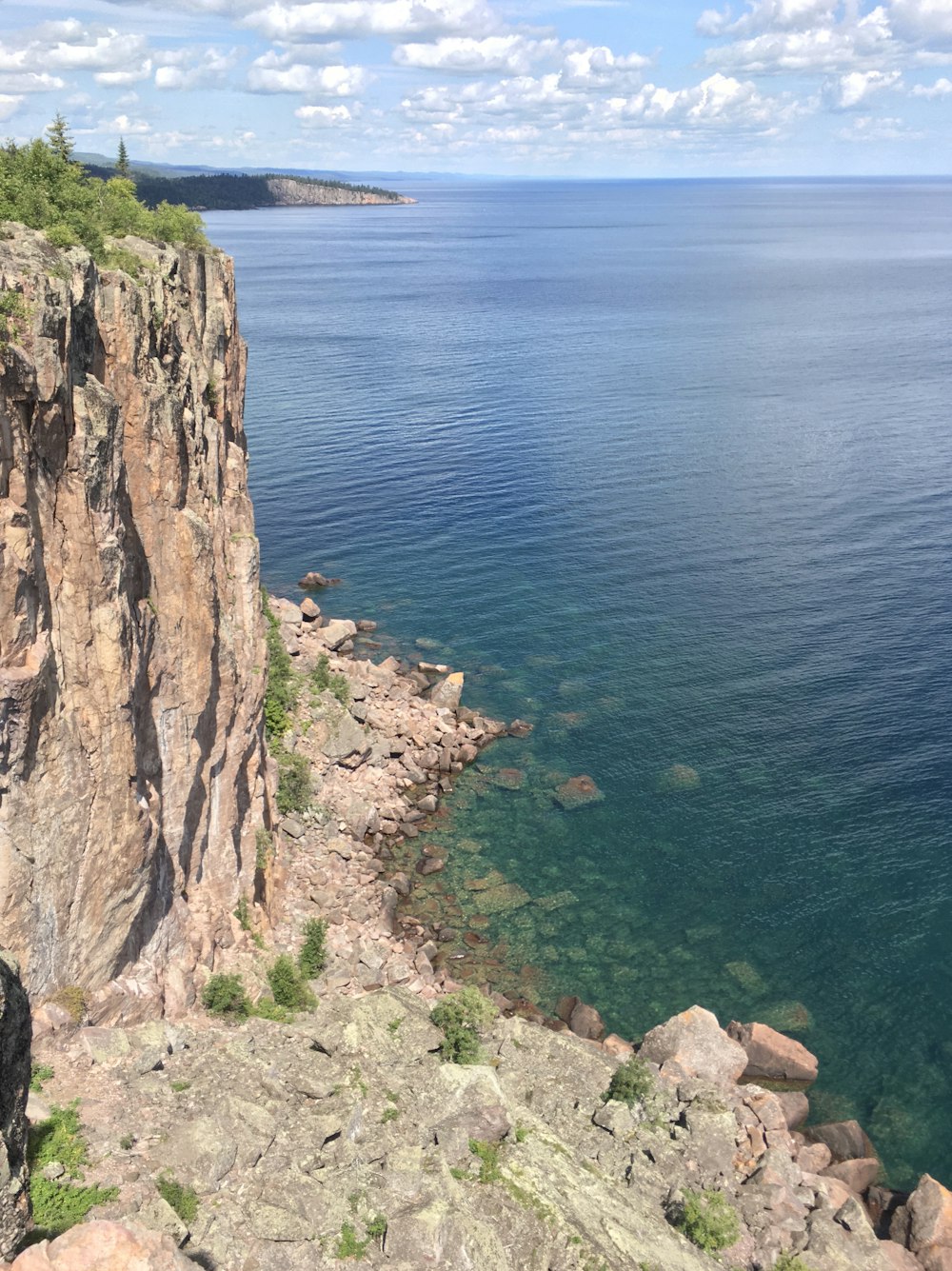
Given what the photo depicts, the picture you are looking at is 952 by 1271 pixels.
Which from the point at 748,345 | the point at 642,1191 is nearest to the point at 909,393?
the point at 748,345

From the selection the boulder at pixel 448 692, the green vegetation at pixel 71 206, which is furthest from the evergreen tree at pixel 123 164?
the boulder at pixel 448 692

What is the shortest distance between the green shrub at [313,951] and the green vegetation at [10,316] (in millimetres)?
29902

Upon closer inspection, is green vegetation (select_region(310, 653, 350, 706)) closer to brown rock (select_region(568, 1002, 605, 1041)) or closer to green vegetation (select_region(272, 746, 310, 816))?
green vegetation (select_region(272, 746, 310, 816))

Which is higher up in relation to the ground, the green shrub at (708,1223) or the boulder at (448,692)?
the boulder at (448,692)

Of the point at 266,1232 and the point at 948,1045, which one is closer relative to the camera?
the point at 266,1232

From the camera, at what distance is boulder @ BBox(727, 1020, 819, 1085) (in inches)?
1781

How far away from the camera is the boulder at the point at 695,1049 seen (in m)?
43.8

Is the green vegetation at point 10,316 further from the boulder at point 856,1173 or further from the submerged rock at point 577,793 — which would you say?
the submerged rock at point 577,793

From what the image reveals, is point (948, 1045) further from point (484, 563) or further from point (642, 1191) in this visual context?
point (484, 563)

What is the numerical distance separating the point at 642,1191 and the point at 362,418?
109 m

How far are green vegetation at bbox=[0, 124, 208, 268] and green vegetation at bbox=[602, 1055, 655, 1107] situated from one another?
37.2 m

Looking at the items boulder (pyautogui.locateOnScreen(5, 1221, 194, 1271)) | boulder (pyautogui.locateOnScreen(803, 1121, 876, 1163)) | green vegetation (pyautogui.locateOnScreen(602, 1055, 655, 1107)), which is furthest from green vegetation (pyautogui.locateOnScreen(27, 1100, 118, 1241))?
boulder (pyautogui.locateOnScreen(803, 1121, 876, 1163))

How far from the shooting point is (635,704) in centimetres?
7119

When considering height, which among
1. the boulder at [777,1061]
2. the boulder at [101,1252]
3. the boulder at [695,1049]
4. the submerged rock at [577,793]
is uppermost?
the boulder at [101,1252]
